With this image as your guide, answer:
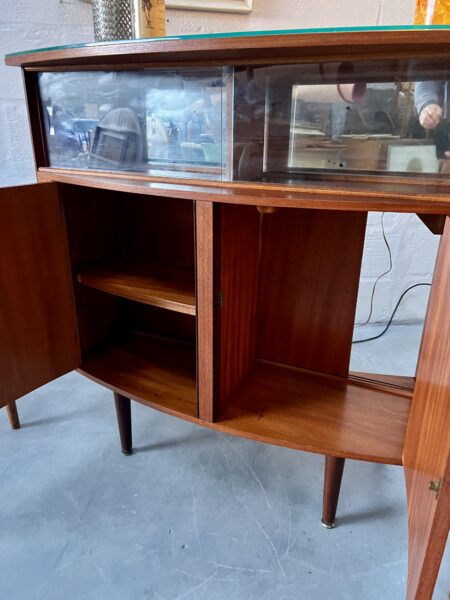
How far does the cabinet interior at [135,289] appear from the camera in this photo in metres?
1.02

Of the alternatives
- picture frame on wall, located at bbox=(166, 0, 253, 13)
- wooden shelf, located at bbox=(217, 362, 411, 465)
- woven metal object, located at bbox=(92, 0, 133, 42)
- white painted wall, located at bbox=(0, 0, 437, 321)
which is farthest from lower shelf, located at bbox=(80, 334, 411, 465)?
picture frame on wall, located at bbox=(166, 0, 253, 13)

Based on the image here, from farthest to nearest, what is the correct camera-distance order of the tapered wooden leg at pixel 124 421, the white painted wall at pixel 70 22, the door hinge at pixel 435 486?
the white painted wall at pixel 70 22
the tapered wooden leg at pixel 124 421
the door hinge at pixel 435 486

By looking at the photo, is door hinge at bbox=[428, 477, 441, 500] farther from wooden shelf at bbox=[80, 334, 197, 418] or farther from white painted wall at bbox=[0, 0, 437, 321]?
white painted wall at bbox=[0, 0, 437, 321]

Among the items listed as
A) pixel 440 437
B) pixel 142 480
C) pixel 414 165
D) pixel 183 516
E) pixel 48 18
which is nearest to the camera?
pixel 440 437

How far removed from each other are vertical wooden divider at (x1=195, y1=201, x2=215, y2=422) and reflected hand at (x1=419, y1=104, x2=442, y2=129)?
1.22ft

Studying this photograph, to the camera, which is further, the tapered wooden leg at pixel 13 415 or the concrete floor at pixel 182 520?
the tapered wooden leg at pixel 13 415

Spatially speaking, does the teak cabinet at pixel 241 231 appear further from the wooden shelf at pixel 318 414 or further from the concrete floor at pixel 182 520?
the concrete floor at pixel 182 520

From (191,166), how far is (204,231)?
0.18 metres

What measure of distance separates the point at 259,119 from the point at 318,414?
0.62 meters


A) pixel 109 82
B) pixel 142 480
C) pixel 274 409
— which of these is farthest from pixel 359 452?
pixel 109 82

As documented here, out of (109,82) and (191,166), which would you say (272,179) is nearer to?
(191,166)

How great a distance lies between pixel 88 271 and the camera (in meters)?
1.10

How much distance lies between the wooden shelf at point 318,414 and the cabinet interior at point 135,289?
13 cm

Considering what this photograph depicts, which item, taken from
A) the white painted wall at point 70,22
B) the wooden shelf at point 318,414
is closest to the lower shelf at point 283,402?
the wooden shelf at point 318,414
